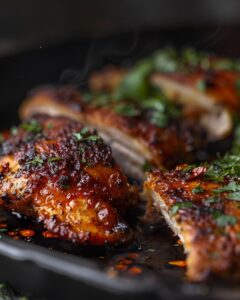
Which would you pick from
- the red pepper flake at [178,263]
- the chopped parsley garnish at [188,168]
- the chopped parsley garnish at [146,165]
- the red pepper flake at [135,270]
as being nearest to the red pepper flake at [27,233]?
the red pepper flake at [135,270]

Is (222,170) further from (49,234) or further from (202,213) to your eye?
(49,234)

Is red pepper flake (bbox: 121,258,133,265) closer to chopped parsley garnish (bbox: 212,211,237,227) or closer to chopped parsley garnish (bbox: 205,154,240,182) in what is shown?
chopped parsley garnish (bbox: 212,211,237,227)

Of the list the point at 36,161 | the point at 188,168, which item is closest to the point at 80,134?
the point at 36,161

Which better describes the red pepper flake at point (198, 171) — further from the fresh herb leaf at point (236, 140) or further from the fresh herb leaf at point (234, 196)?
the fresh herb leaf at point (236, 140)

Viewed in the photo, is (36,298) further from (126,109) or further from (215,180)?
(126,109)

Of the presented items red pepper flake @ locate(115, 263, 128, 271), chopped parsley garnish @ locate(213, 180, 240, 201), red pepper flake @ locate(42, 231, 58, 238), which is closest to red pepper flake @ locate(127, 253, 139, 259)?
red pepper flake @ locate(115, 263, 128, 271)
